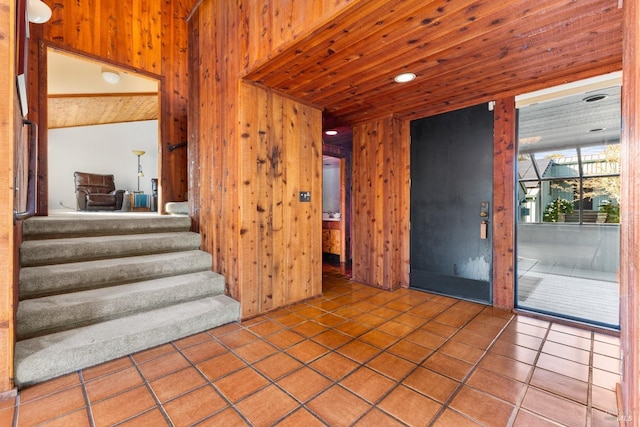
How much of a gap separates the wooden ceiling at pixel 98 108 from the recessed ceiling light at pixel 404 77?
6.00 meters

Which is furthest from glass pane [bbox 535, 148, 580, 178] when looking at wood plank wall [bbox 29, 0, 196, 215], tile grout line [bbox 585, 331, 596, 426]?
wood plank wall [bbox 29, 0, 196, 215]

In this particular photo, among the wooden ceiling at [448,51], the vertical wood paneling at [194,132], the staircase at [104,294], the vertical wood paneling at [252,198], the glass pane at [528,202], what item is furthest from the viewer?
the vertical wood paneling at [194,132]

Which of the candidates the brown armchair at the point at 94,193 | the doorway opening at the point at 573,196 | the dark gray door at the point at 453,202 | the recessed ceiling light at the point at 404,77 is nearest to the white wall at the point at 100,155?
the brown armchair at the point at 94,193

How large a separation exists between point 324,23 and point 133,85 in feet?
18.7

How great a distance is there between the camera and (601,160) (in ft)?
8.73

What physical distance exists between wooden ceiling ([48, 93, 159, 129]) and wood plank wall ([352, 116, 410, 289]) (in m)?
5.38

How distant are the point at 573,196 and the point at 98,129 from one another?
1087 cm

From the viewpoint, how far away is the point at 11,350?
163 cm

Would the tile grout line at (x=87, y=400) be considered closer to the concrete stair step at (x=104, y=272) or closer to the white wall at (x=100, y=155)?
the concrete stair step at (x=104, y=272)

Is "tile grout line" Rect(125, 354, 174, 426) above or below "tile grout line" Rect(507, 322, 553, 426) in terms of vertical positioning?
above

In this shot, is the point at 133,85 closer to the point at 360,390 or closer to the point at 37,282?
the point at 37,282

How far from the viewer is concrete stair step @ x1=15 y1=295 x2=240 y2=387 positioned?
5.79 feet

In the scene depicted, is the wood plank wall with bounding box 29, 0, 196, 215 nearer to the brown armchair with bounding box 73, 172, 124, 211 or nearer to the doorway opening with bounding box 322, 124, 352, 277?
the doorway opening with bounding box 322, 124, 352, 277

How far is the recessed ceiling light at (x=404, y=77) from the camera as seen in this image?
2.62 m
